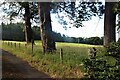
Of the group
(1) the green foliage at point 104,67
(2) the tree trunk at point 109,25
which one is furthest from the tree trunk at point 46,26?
(1) the green foliage at point 104,67

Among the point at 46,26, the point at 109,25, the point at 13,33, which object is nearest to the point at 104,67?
the point at 46,26

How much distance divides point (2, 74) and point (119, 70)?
845 cm

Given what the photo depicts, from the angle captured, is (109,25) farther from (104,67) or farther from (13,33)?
(13,33)

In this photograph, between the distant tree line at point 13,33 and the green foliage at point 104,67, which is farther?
the distant tree line at point 13,33

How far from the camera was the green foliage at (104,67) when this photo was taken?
10727 millimetres

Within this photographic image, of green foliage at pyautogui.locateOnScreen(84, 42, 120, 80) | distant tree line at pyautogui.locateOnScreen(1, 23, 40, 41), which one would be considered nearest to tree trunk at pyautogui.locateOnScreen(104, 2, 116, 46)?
green foliage at pyautogui.locateOnScreen(84, 42, 120, 80)

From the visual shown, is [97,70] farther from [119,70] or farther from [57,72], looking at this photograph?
[57,72]

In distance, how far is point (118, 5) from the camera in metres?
11.1

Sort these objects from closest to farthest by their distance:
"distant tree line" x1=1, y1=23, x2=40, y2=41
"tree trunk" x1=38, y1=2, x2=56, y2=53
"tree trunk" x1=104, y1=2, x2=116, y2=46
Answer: "tree trunk" x1=38, y1=2, x2=56, y2=53, "tree trunk" x1=104, y1=2, x2=116, y2=46, "distant tree line" x1=1, y1=23, x2=40, y2=41

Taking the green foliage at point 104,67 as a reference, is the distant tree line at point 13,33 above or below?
below

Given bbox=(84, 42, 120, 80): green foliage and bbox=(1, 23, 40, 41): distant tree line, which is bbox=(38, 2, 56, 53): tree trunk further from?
bbox=(1, 23, 40, 41): distant tree line

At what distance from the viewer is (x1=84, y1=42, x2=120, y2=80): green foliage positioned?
35.2ft

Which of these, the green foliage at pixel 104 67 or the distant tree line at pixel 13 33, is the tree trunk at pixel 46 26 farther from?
the distant tree line at pixel 13 33

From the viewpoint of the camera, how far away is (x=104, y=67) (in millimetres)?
10945
